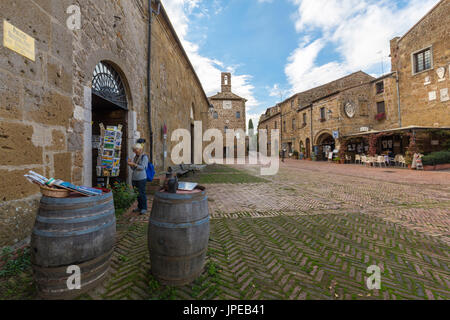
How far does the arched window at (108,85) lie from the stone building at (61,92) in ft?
0.08

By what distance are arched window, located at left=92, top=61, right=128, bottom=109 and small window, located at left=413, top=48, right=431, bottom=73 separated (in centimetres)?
2252

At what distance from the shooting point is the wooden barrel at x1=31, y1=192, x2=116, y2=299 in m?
1.68

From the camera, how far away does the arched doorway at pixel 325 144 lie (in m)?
22.7

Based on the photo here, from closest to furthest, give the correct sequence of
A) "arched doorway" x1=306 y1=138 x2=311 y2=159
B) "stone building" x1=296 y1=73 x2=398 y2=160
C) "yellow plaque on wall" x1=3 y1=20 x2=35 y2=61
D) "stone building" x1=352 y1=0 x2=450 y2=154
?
Answer: "yellow plaque on wall" x1=3 y1=20 x2=35 y2=61, "stone building" x1=352 y1=0 x2=450 y2=154, "stone building" x1=296 y1=73 x2=398 y2=160, "arched doorway" x1=306 y1=138 x2=311 y2=159

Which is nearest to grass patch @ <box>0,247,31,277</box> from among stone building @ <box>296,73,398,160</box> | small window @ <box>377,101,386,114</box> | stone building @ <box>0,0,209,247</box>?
stone building @ <box>0,0,209,247</box>

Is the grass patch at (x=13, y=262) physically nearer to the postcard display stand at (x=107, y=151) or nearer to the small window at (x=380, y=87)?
the postcard display stand at (x=107, y=151)

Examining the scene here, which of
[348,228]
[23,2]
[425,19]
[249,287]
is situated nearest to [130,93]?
[23,2]

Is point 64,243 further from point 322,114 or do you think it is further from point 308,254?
point 322,114

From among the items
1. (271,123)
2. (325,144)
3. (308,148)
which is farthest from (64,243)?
(271,123)

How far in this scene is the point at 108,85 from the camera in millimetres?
5129

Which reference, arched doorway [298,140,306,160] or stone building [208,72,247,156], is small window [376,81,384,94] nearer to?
arched doorway [298,140,306,160]

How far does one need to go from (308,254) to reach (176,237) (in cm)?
183

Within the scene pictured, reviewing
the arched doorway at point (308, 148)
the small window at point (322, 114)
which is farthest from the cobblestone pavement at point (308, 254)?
the arched doorway at point (308, 148)

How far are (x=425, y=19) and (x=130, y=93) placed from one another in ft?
75.9
